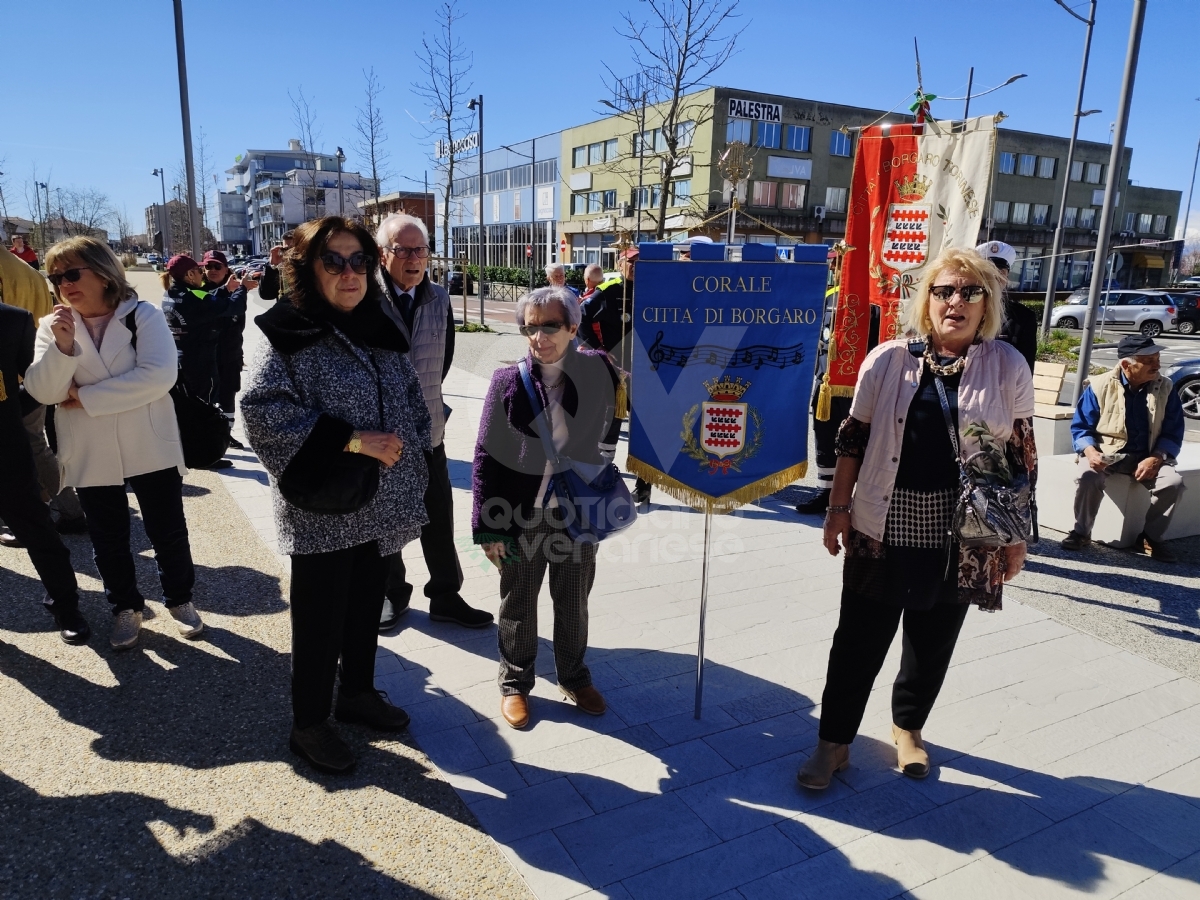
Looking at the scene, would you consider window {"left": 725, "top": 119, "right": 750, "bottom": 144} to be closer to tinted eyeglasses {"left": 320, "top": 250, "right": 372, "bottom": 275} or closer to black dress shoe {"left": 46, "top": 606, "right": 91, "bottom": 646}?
black dress shoe {"left": 46, "top": 606, "right": 91, "bottom": 646}

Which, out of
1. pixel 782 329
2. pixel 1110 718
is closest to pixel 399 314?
pixel 782 329

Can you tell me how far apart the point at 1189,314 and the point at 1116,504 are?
28.9 m

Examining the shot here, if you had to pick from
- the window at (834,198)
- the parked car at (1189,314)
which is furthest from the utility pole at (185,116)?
the window at (834,198)

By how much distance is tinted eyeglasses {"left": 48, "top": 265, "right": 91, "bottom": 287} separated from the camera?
333cm

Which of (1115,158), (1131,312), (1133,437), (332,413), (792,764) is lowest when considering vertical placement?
(792,764)

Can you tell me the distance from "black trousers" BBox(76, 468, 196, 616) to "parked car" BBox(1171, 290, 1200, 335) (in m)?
33.5

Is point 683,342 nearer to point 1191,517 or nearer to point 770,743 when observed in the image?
point 770,743

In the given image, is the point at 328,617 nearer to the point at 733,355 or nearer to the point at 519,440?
the point at 519,440

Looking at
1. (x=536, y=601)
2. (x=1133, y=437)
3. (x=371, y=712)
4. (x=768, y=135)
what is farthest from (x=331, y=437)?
(x=768, y=135)

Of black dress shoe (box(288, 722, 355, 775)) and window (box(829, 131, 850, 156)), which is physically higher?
window (box(829, 131, 850, 156))

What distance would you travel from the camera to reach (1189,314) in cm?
2780

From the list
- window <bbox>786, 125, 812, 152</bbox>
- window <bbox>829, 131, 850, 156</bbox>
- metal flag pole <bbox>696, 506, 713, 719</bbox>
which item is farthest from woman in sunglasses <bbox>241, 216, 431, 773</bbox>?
window <bbox>829, 131, 850, 156</bbox>

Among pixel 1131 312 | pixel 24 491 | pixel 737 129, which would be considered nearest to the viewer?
pixel 24 491

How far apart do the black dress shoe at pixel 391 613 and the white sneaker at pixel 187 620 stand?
0.91m
